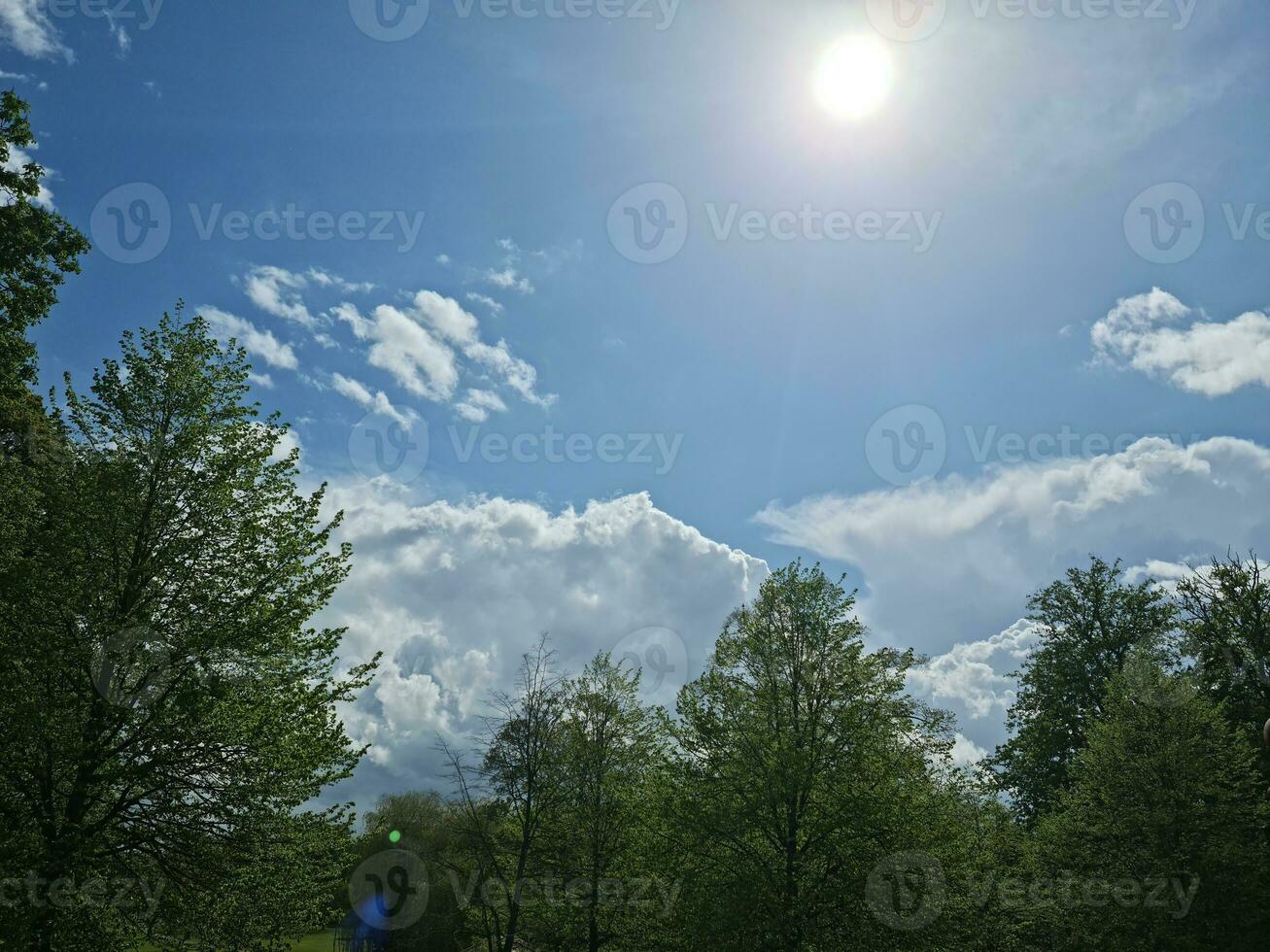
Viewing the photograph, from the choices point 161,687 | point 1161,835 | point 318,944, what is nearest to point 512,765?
point 161,687

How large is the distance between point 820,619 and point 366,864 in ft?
151

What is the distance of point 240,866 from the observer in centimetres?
1187

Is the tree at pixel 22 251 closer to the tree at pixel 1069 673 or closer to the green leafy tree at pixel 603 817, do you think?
the green leafy tree at pixel 603 817

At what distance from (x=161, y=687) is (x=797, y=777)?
13.9m

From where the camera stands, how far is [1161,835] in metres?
24.2

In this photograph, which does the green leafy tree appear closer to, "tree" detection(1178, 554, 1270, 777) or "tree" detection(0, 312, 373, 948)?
"tree" detection(0, 312, 373, 948)

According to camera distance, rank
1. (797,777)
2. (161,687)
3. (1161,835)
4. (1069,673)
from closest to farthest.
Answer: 1. (161,687)
2. (797,777)
3. (1161,835)
4. (1069,673)

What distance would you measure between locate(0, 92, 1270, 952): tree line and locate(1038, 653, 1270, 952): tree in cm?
10

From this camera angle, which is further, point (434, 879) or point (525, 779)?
point (434, 879)

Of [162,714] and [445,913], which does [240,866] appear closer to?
[162,714]

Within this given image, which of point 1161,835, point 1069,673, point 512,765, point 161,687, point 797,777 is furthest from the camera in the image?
point 1069,673

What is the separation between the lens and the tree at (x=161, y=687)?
1091cm

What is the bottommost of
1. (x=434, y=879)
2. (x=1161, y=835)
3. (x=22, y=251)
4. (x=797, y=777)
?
(x=434, y=879)

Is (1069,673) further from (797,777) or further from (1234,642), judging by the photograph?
(797,777)
